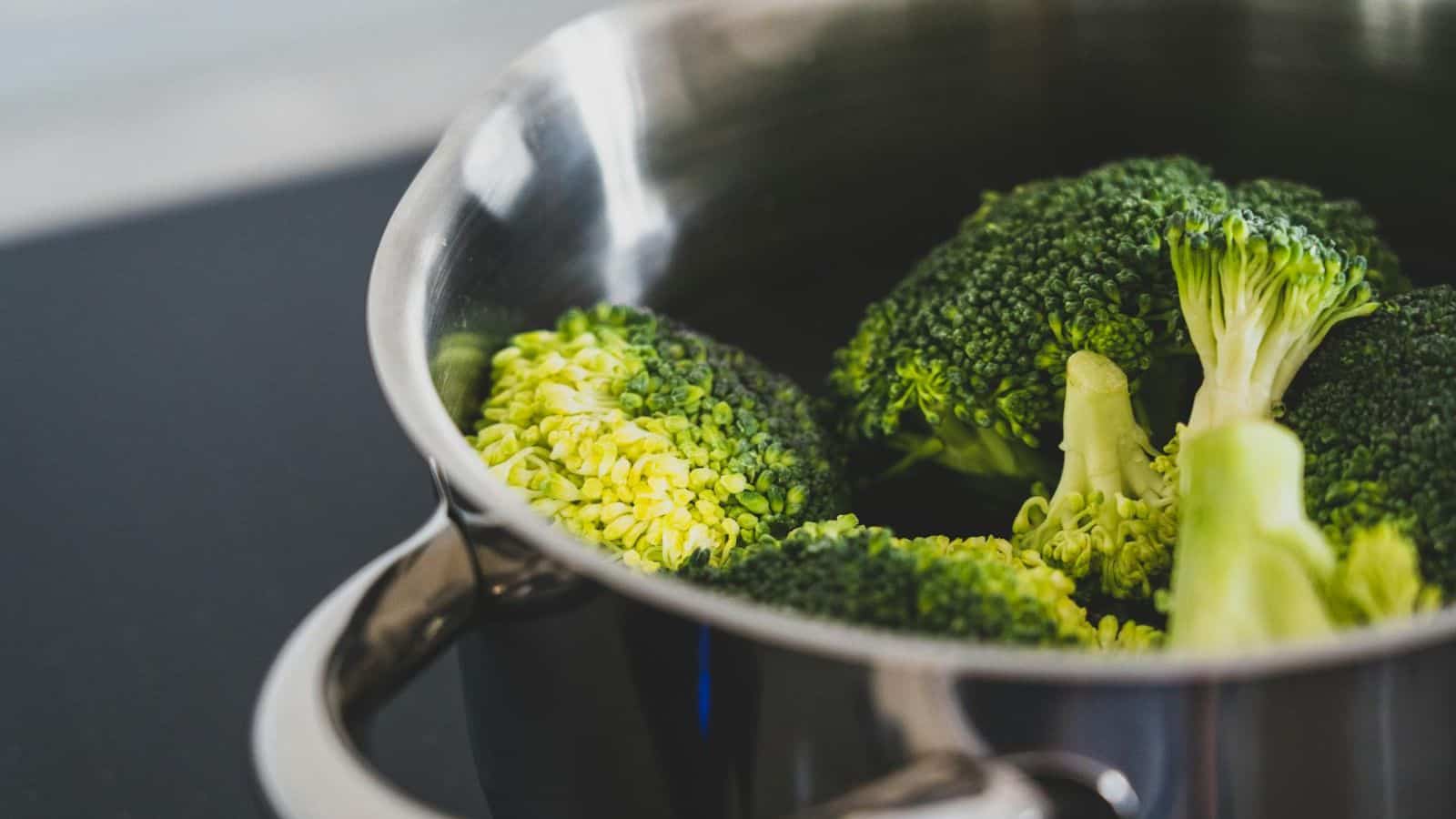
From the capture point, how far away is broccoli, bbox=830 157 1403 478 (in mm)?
769

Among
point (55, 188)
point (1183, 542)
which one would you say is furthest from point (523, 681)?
point (55, 188)

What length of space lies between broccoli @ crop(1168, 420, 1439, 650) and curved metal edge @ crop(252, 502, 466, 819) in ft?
1.06

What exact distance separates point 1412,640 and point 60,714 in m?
0.86

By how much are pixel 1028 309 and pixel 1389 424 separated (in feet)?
0.67

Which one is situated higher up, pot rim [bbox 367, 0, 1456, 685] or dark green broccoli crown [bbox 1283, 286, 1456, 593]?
pot rim [bbox 367, 0, 1456, 685]

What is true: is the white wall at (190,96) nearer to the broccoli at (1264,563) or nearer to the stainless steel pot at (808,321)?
the stainless steel pot at (808,321)

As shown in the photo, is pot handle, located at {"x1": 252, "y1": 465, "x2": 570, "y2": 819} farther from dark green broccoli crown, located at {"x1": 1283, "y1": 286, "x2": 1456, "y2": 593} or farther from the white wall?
the white wall

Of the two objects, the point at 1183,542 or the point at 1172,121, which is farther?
the point at 1172,121

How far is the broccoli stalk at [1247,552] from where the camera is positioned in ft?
1.94

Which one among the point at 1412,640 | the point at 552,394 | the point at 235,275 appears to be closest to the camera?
the point at 1412,640

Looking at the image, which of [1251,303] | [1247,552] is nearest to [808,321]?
[1251,303]

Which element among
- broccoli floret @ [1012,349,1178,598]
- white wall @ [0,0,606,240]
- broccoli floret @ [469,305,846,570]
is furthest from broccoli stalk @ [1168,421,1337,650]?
white wall @ [0,0,606,240]

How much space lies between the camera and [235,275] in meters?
1.41

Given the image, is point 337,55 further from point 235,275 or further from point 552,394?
point 552,394
